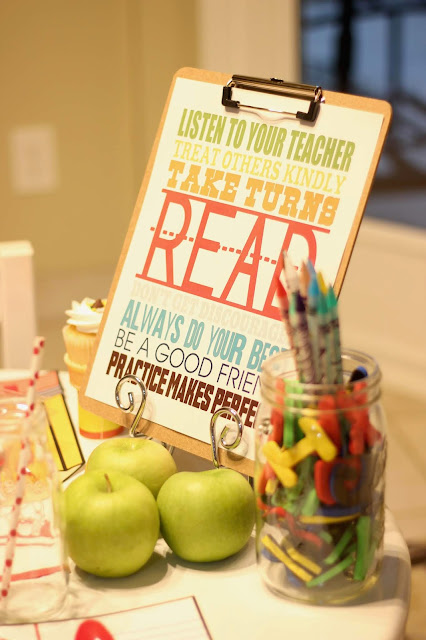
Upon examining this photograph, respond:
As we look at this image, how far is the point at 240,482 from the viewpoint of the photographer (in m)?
0.83

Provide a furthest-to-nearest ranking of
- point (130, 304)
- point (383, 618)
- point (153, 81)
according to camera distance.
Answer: point (153, 81), point (130, 304), point (383, 618)

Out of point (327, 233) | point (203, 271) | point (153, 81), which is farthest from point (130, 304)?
point (153, 81)

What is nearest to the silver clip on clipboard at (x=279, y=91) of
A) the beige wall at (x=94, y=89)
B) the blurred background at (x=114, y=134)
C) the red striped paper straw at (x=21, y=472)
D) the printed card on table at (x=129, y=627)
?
the red striped paper straw at (x=21, y=472)

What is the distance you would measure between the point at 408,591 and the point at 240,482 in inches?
6.9

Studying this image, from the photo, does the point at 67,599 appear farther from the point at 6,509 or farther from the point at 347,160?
the point at 347,160

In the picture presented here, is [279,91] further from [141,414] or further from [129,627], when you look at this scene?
[129,627]

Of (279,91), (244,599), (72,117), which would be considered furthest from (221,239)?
(72,117)

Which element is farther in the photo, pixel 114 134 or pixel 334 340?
pixel 114 134

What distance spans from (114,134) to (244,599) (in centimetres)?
232

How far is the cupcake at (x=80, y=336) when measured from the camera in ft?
3.59

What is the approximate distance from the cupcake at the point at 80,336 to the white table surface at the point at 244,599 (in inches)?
11.8

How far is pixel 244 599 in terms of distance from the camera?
0.80 meters

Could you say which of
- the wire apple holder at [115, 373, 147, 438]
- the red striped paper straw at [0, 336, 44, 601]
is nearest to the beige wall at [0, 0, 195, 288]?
the wire apple holder at [115, 373, 147, 438]

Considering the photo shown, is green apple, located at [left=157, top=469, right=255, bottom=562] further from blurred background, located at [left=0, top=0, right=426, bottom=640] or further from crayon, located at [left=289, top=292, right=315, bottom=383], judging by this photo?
blurred background, located at [left=0, top=0, right=426, bottom=640]
